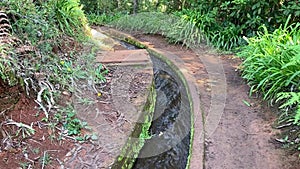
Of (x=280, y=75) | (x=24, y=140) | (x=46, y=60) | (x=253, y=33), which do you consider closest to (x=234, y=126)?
(x=280, y=75)

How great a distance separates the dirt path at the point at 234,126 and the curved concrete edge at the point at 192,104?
1.8 inches

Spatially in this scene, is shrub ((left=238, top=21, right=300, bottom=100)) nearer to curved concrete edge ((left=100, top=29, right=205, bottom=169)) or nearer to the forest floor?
the forest floor

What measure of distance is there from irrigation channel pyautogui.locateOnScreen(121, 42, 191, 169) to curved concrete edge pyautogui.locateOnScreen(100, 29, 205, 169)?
12 cm

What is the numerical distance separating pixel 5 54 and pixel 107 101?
1097 mm

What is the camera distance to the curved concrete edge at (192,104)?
87.1 inches

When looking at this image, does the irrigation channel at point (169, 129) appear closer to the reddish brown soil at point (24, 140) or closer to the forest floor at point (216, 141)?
the forest floor at point (216, 141)

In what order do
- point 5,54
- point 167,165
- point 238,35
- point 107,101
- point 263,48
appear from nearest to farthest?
1. point 5,54
2. point 167,165
3. point 107,101
4. point 263,48
5. point 238,35

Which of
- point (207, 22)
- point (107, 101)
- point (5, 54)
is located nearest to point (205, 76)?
point (107, 101)

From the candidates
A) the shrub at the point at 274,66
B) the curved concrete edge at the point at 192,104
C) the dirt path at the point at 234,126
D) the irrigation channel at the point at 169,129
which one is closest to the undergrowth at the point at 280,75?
the shrub at the point at 274,66

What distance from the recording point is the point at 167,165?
8.39 ft

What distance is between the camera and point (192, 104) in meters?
3.09

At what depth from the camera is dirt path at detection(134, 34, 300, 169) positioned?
6.93 feet

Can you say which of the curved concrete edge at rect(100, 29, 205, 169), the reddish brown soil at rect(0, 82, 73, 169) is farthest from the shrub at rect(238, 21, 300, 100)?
the reddish brown soil at rect(0, 82, 73, 169)

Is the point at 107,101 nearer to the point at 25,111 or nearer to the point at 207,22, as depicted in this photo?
the point at 25,111
